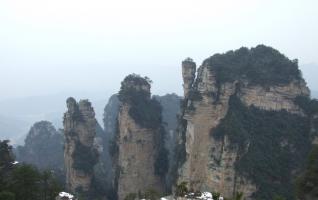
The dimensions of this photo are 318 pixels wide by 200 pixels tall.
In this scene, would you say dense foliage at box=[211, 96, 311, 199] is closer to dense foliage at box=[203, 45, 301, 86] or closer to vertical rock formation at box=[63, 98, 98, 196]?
dense foliage at box=[203, 45, 301, 86]

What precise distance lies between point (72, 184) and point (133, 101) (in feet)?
29.0

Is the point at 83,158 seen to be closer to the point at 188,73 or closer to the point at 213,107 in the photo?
the point at 188,73

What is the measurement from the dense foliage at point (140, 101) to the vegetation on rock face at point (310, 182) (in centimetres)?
1886

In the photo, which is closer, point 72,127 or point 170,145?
point 72,127

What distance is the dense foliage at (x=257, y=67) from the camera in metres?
36.7

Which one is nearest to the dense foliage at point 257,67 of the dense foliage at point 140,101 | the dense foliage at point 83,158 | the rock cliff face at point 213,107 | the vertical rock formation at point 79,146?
the rock cliff face at point 213,107

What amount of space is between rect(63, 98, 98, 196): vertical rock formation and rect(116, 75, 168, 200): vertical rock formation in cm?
264

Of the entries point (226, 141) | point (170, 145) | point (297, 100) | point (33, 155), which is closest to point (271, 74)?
point (297, 100)

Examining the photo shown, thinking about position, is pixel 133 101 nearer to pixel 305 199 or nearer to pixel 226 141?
pixel 226 141

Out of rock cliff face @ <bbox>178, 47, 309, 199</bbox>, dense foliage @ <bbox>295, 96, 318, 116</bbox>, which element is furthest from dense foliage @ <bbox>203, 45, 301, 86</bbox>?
dense foliage @ <bbox>295, 96, 318, 116</bbox>

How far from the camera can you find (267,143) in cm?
3538

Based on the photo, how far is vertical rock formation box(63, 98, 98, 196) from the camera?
42.7 metres

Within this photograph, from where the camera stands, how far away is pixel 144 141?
4231 cm

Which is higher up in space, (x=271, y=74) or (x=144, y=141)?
(x=271, y=74)
